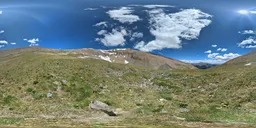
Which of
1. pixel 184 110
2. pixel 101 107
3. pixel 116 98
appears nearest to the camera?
pixel 101 107

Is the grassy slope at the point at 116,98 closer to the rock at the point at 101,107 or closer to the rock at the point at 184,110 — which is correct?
the rock at the point at 184,110

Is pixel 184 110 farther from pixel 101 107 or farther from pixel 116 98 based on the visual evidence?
pixel 101 107

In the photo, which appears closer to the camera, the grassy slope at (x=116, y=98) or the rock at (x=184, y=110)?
the grassy slope at (x=116, y=98)

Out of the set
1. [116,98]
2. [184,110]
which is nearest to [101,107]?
[116,98]

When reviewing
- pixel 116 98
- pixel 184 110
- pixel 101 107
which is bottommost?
pixel 184 110

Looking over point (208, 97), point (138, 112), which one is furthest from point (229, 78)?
point (138, 112)

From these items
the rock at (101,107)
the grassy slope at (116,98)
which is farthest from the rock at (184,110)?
the rock at (101,107)

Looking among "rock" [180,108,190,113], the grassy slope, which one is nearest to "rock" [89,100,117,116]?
the grassy slope
